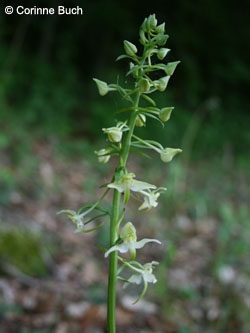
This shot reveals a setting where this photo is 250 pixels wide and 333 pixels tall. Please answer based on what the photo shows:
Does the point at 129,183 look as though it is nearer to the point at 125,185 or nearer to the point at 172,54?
the point at 125,185

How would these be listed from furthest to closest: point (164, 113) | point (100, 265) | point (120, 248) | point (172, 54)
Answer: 1. point (172, 54)
2. point (100, 265)
3. point (164, 113)
4. point (120, 248)

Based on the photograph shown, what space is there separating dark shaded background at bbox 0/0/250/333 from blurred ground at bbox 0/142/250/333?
0.04 ft

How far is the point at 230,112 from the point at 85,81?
4485mm

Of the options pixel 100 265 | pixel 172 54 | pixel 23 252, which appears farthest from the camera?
pixel 172 54

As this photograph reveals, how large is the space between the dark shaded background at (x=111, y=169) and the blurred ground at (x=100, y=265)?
0.04 feet

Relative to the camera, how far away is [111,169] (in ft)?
19.8

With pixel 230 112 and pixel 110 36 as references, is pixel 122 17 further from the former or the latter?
pixel 230 112

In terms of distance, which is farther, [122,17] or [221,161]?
[122,17]

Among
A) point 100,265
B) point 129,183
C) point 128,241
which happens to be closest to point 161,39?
point 129,183

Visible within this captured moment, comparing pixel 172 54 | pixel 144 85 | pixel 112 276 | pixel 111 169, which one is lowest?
pixel 111 169

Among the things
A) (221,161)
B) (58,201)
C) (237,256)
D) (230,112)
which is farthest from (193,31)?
(237,256)

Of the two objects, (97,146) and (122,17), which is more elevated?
(122,17)

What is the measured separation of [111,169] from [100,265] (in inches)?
121

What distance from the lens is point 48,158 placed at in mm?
5980
